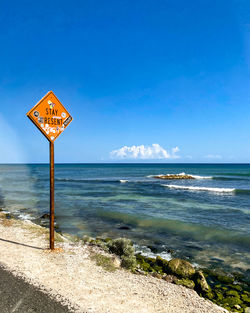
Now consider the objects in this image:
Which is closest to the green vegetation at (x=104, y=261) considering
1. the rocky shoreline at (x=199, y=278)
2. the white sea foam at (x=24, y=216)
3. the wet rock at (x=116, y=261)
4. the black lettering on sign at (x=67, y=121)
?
the wet rock at (x=116, y=261)

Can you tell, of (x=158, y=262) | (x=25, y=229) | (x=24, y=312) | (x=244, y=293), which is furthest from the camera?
(x=25, y=229)

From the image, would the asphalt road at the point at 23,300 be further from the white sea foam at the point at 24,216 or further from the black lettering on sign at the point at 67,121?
the white sea foam at the point at 24,216

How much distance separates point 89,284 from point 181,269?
9.99ft

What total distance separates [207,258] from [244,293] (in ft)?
8.28

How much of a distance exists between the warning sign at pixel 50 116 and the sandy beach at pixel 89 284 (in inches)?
127

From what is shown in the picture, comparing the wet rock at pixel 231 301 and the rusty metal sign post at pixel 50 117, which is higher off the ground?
the rusty metal sign post at pixel 50 117

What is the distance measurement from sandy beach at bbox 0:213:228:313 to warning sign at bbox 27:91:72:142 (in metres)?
3.23

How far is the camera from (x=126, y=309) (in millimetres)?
3932

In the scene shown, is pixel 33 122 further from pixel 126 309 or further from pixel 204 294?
pixel 204 294

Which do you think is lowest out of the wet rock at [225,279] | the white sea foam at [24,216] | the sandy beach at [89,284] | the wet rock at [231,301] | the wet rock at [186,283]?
the wet rock at [225,279]

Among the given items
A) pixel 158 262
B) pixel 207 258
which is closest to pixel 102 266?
pixel 158 262

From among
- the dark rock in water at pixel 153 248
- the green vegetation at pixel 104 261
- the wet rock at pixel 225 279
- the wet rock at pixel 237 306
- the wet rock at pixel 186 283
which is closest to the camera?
the wet rock at pixel 237 306

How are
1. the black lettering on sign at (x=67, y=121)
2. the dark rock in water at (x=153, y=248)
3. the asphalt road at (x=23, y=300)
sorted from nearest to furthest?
the asphalt road at (x=23, y=300) → the black lettering on sign at (x=67, y=121) → the dark rock in water at (x=153, y=248)

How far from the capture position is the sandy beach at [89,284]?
4.08 meters
